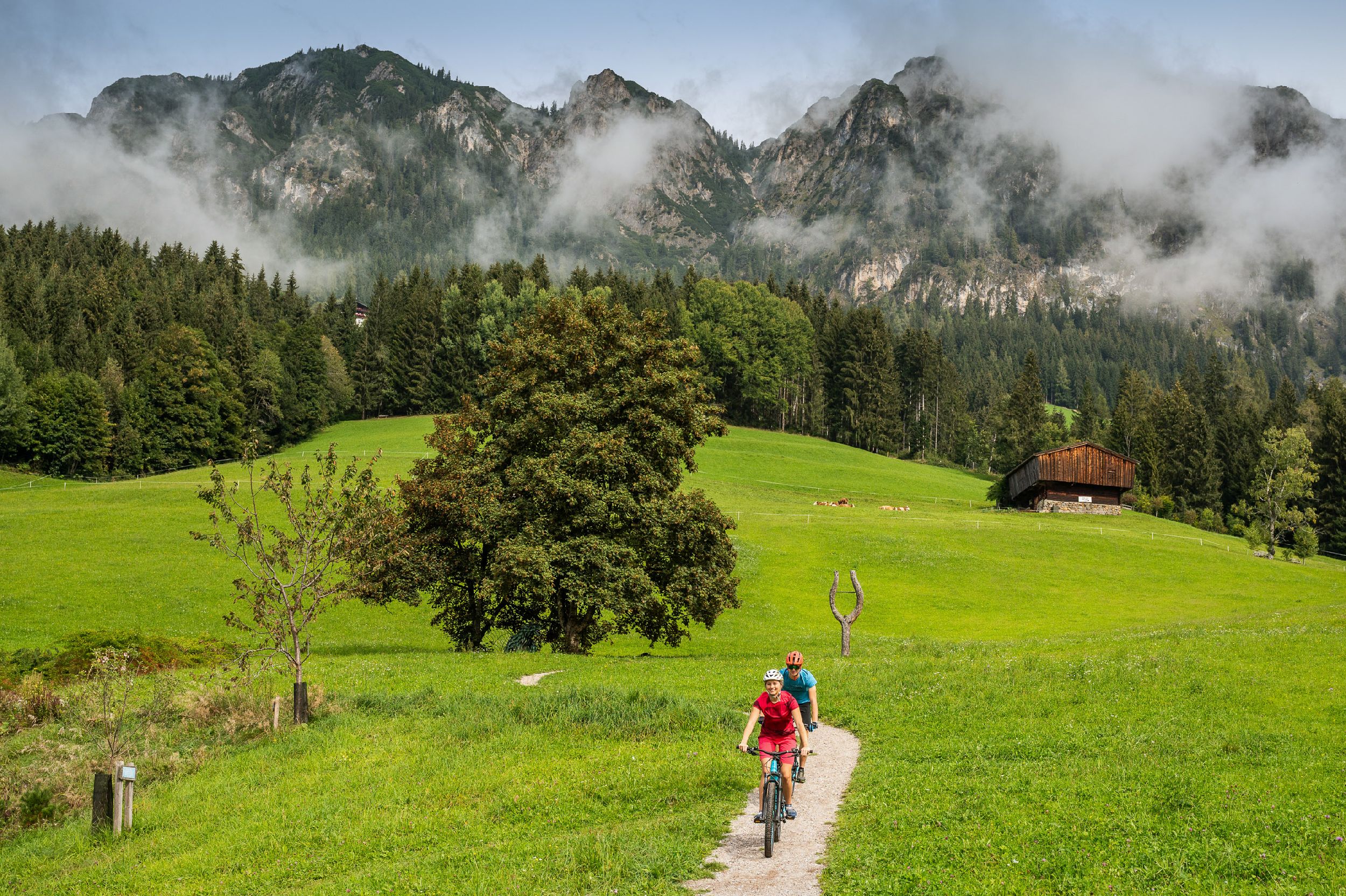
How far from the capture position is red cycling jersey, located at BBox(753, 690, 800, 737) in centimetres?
1366

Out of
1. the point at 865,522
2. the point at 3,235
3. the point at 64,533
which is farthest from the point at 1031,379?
the point at 3,235

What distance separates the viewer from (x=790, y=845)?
1338 centimetres

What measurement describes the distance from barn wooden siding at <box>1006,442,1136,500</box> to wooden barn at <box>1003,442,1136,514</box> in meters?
0.05

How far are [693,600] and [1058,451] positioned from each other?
6348 centimetres

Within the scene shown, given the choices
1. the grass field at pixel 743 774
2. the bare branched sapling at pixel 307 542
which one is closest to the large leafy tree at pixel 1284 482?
the grass field at pixel 743 774

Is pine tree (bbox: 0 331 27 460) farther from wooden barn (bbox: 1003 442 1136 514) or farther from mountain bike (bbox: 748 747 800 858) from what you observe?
mountain bike (bbox: 748 747 800 858)

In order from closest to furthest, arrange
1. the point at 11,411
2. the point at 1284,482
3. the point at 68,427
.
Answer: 1. the point at 11,411
2. the point at 68,427
3. the point at 1284,482

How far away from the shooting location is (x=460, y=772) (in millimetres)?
17469

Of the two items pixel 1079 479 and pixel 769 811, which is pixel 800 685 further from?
pixel 1079 479

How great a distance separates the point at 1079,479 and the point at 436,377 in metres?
90.5

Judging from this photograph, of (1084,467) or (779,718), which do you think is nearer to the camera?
(779,718)

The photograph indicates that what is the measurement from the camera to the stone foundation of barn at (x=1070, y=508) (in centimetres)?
8669

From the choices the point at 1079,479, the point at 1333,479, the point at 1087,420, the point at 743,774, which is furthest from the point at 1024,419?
the point at 743,774

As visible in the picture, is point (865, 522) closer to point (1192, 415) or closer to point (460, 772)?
point (460, 772)
